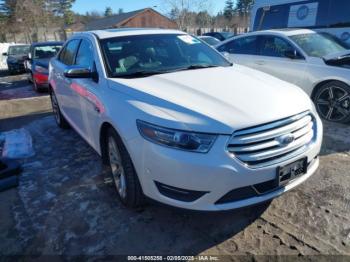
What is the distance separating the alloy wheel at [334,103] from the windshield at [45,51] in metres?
8.71

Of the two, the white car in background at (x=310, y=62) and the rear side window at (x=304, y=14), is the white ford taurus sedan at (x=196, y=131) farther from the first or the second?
the rear side window at (x=304, y=14)

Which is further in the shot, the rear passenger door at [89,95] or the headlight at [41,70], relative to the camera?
the headlight at [41,70]

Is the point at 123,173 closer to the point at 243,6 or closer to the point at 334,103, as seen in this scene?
the point at 334,103

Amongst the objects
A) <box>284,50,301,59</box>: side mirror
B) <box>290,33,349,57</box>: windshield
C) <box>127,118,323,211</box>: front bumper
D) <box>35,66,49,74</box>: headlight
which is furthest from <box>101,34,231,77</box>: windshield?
<box>35,66,49,74</box>: headlight

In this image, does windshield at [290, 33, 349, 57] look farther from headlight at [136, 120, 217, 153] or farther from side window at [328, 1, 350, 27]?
headlight at [136, 120, 217, 153]

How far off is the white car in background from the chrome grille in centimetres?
259

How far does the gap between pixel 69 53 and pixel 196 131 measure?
3383 mm

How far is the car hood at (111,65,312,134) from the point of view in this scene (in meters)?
2.37

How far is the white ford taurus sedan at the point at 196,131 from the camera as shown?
2301 millimetres

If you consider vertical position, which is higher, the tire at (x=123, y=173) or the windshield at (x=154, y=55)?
the windshield at (x=154, y=55)

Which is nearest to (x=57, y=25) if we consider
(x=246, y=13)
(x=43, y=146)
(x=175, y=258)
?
(x=246, y=13)

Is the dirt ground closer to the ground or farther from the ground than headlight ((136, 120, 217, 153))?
closer to the ground

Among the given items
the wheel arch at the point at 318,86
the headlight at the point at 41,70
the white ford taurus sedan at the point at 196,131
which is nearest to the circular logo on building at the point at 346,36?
the wheel arch at the point at 318,86

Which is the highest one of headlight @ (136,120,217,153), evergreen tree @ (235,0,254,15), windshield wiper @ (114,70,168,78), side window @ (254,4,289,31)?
evergreen tree @ (235,0,254,15)
